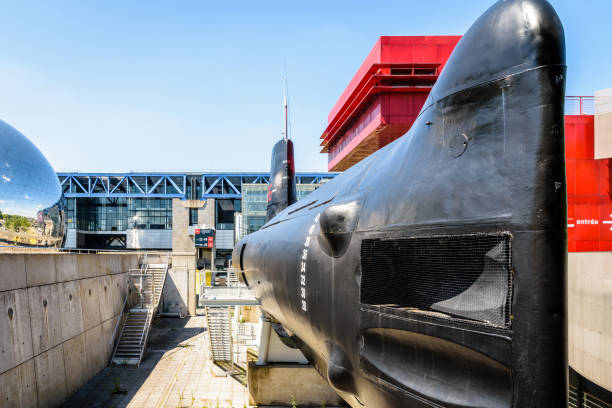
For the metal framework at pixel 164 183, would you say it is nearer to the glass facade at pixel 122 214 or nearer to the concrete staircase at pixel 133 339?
the glass facade at pixel 122 214

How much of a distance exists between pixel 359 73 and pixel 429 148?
25.7m

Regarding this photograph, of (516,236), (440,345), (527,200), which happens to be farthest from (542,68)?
(440,345)

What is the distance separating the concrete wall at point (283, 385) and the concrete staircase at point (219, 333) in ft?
17.9

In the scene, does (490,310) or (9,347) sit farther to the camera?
(9,347)

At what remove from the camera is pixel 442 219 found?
9.89 ft

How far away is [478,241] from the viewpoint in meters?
2.76

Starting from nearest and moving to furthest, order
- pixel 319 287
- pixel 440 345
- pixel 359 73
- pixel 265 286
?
pixel 440 345 → pixel 319 287 → pixel 265 286 → pixel 359 73

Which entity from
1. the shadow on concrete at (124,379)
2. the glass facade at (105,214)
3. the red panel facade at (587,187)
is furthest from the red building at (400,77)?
the glass facade at (105,214)

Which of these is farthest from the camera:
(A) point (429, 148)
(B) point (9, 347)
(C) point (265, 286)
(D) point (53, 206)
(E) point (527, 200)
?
(D) point (53, 206)

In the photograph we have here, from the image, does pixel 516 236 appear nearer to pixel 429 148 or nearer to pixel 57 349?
pixel 429 148


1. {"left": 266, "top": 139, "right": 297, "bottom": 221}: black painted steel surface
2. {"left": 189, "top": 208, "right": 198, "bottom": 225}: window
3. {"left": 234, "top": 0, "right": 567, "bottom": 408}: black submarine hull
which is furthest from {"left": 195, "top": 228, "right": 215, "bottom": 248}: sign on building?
{"left": 234, "top": 0, "right": 567, "bottom": 408}: black submarine hull

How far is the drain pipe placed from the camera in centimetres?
1467

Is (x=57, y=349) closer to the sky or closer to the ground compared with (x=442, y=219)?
closer to the ground

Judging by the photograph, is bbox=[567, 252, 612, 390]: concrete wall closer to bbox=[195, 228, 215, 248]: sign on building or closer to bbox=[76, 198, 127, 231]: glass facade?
bbox=[195, 228, 215, 248]: sign on building
